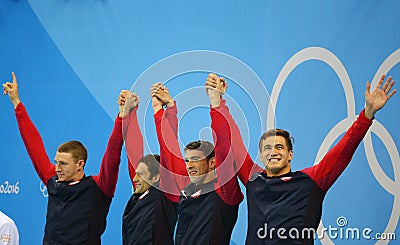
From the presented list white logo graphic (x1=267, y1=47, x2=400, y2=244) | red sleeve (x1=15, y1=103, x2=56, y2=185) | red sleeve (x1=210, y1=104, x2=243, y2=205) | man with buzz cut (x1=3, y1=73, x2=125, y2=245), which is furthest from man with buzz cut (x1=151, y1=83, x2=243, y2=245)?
red sleeve (x1=15, y1=103, x2=56, y2=185)

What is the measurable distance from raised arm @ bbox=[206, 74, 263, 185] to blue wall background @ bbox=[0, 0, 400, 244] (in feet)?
0.53

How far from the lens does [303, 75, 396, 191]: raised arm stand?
10.2ft

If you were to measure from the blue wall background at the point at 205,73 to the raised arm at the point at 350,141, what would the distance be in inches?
22.0

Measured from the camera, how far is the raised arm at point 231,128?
349 cm

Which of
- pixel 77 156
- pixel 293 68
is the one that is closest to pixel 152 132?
pixel 77 156

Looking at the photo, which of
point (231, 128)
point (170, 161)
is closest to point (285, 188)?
point (231, 128)

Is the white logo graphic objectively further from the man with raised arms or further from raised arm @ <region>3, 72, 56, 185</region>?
raised arm @ <region>3, 72, 56, 185</region>

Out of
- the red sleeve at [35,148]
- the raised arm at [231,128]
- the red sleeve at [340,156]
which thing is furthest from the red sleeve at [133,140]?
the red sleeve at [340,156]

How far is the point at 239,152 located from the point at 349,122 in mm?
831

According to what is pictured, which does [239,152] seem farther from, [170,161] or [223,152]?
[170,161]

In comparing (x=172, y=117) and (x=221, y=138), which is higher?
(x=172, y=117)

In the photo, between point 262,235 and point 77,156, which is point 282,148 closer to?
point 262,235

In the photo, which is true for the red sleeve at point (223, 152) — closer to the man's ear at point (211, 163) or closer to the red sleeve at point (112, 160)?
the man's ear at point (211, 163)

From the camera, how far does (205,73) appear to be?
185 inches
